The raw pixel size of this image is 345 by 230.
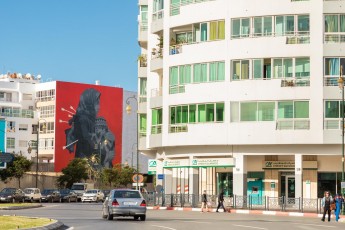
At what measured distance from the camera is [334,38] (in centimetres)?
5975

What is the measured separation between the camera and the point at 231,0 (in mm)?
61625

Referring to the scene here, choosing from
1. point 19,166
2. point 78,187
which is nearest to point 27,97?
point 19,166

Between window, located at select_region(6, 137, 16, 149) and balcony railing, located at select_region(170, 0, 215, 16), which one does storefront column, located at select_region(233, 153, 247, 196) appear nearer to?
balcony railing, located at select_region(170, 0, 215, 16)

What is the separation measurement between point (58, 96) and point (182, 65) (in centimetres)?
8226

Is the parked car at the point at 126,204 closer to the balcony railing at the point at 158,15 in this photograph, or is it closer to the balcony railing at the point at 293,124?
the balcony railing at the point at 293,124

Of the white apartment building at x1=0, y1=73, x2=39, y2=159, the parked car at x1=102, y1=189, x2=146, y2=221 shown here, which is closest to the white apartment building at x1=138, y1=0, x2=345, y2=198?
the parked car at x1=102, y1=189, x2=146, y2=221

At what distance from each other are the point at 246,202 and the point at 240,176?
2.74 m

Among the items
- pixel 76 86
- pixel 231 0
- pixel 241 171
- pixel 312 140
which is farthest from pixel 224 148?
pixel 76 86

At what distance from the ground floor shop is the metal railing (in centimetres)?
173

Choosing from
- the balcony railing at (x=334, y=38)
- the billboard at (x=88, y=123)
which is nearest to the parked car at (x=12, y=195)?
the balcony railing at (x=334, y=38)

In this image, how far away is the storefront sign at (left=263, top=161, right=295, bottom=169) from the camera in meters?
62.2

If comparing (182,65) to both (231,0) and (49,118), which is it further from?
(49,118)

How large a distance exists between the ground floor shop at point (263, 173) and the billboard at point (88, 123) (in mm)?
73529

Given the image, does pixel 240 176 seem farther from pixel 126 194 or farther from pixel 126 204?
pixel 126 204
